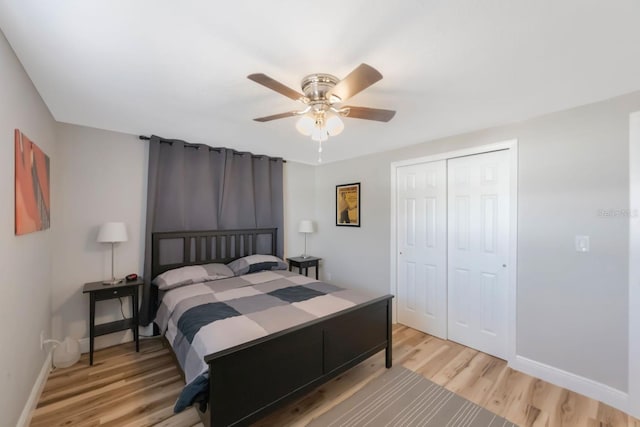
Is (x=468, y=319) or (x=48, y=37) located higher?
(x=48, y=37)

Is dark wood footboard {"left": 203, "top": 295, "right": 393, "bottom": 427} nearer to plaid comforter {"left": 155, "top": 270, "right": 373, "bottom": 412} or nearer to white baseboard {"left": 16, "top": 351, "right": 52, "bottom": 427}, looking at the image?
plaid comforter {"left": 155, "top": 270, "right": 373, "bottom": 412}

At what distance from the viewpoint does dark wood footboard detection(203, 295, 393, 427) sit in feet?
4.91

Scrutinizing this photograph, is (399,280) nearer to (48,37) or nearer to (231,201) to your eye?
(231,201)

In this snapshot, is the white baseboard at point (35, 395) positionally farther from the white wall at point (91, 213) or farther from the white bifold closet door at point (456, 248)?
the white bifold closet door at point (456, 248)

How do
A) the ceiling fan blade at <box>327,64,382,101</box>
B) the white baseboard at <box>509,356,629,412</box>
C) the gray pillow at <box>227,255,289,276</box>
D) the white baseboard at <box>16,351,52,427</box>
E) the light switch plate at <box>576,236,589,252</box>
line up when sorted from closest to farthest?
the ceiling fan blade at <box>327,64,382,101</box>, the white baseboard at <box>16,351,52,427</box>, the white baseboard at <box>509,356,629,412</box>, the light switch plate at <box>576,236,589,252</box>, the gray pillow at <box>227,255,289,276</box>

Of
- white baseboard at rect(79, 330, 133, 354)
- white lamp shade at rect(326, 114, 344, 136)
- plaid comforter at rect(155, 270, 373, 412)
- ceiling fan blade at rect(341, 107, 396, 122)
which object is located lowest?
white baseboard at rect(79, 330, 133, 354)

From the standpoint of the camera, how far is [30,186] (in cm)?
180

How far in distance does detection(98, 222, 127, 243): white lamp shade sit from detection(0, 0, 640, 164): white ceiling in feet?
3.52

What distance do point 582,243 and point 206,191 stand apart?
3.85 m

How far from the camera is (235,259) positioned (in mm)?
3650

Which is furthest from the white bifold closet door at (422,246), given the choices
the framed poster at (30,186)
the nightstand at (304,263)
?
the framed poster at (30,186)

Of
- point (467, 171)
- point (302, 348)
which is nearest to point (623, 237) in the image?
point (467, 171)

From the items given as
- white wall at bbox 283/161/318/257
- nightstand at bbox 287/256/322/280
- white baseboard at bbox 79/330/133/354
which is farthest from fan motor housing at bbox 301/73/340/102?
white baseboard at bbox 79/330/133/354

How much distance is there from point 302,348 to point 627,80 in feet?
9.19
